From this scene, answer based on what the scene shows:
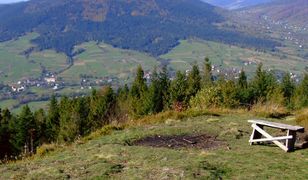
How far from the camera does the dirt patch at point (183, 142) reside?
47.8 feet

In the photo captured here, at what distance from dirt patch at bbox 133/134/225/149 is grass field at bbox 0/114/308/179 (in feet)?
1.11

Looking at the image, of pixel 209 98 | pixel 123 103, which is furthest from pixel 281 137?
pixel 123 103

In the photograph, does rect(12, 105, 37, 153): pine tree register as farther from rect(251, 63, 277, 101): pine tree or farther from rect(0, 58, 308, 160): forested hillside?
rect(251, 63, 277, 101): pine tree

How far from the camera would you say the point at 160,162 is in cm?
1207

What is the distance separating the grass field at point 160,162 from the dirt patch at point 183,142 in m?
0.34

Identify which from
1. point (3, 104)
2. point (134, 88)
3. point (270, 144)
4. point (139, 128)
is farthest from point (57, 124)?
point (3, 104)

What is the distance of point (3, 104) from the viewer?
161 m

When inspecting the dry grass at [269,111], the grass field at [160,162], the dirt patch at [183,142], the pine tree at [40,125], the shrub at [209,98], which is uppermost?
the grass field at [160,162]

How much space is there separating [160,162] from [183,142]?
3.16 meters

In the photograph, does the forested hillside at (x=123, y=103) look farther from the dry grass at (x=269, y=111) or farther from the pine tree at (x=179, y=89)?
the dry grass at (x=269, y=111)

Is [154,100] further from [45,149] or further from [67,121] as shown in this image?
[45,149]

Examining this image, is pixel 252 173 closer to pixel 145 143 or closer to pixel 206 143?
pixel 206 143

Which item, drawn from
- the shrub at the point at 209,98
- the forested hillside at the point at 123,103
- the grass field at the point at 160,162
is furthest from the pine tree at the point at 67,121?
the grass field at the point at 160,162

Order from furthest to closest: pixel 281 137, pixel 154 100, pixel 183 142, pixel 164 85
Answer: pixel 164 85
pixel 154 100
pixel 183 142
pixel 281 137
